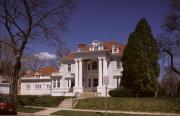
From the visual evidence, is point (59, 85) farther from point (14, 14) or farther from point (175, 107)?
point (175, 107)

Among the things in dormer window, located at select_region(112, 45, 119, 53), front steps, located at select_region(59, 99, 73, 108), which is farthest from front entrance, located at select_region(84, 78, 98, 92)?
front steps, located at select_region(59, 99, 73, 108)

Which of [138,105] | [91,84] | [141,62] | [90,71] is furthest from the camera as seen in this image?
[90,71]

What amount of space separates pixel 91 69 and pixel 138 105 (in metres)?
25.5

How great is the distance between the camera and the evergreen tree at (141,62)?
44.8m

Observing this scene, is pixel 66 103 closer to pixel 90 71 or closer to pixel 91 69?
pixel 90 71

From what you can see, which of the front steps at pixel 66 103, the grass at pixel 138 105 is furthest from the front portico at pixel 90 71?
the grass at pixel 138 105

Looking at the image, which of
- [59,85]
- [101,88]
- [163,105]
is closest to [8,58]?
[59,85]

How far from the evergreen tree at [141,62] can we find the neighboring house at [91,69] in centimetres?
597

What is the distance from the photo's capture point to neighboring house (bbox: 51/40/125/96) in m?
53.2

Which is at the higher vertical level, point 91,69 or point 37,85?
point 91,69

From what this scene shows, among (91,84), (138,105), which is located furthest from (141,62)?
(91,84)

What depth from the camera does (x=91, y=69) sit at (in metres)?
58.2

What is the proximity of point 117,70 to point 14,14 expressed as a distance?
23463 mm

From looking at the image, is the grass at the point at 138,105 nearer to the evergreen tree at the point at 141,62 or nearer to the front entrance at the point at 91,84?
the evergreen tree at the point at 141,62
